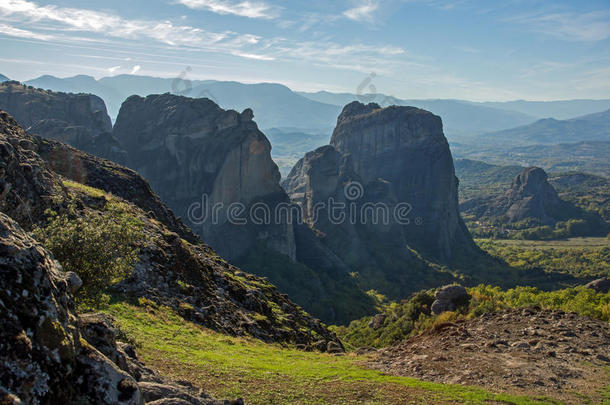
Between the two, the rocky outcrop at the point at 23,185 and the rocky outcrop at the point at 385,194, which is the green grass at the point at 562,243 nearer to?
the rocky outcrop at the point at 385,194

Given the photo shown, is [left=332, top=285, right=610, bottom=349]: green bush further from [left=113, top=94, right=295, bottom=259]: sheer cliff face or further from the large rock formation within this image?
[left=113, top=94, right=295, bottom=259]: sheer cliff face

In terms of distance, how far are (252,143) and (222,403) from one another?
91922 mm

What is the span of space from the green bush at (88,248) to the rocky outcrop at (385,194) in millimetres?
97637

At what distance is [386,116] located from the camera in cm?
17075

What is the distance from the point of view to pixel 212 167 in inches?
3792

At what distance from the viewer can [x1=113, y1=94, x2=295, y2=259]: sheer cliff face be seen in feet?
→ 308

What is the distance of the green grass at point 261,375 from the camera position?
45.6 feet

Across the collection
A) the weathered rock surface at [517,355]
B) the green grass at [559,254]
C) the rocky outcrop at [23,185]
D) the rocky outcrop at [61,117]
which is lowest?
the green grass at [559,254]

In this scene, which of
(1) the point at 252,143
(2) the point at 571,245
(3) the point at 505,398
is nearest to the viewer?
(3) the point at 505,398

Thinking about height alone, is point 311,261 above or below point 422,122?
below

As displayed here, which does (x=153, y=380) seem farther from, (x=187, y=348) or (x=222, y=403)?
(x=187, y=348)

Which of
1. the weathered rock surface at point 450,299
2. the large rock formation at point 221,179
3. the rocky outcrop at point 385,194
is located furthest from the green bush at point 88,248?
the rocky outcrop at point 385,194

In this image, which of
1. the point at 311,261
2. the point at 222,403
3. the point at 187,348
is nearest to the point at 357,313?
the point at 311,261

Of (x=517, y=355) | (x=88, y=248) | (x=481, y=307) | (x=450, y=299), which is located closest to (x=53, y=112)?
(x=450, y=299)
